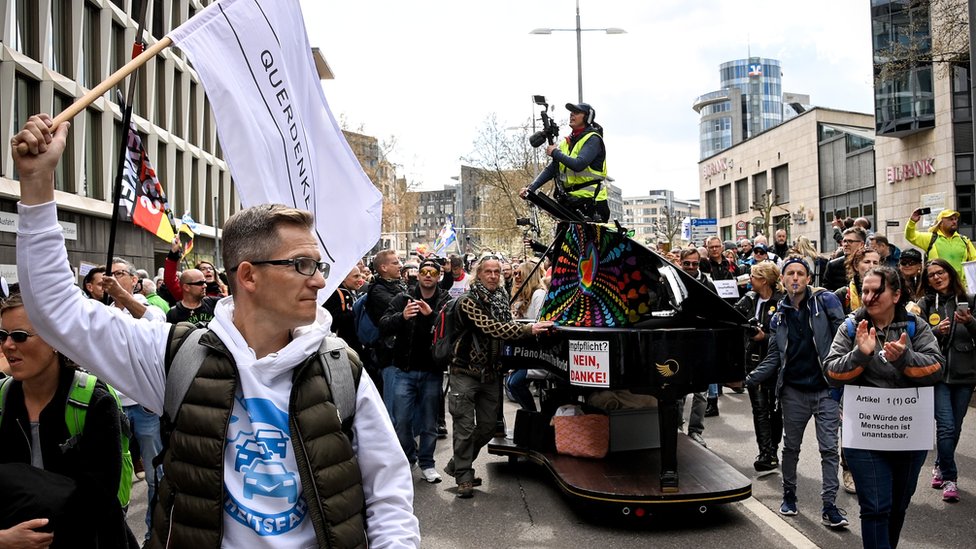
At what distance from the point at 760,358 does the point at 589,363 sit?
3306mm

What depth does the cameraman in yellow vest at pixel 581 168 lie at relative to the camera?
7641 millimetres

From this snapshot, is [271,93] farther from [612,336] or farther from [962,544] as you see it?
[962,544]

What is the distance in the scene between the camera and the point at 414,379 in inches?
355

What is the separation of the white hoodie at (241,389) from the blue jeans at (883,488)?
12.6 feet

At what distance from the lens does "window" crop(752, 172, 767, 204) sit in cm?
6384

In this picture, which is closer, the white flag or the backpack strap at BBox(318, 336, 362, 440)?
the backpack strap at BBox(318, 336, 362, 440)

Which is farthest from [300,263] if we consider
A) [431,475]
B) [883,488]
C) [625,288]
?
[431,475]

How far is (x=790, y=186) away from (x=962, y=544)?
55.2m

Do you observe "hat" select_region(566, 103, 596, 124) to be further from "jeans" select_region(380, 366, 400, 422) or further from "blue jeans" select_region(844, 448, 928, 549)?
"blue jeans" select_region(844, 448, 928, 549)

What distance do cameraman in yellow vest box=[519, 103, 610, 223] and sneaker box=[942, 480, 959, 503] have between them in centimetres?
355

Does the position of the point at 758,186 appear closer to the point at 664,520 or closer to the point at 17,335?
the point at 664,520

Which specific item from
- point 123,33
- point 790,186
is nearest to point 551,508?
point 123,33

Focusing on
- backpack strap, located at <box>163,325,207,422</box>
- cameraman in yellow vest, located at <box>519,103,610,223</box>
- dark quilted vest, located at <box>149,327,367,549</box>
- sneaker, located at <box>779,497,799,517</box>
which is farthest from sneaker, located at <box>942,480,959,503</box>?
backpack strap, located at <box>163,325,207,422</box>

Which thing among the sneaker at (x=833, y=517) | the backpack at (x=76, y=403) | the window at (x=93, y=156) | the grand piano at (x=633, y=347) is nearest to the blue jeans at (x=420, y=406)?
the grand piano at (x=633, y=347)
